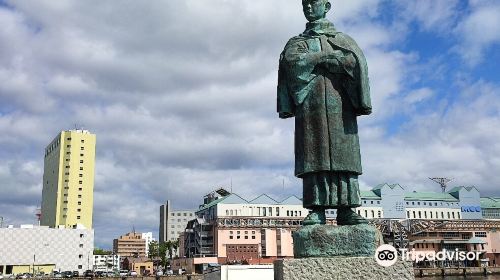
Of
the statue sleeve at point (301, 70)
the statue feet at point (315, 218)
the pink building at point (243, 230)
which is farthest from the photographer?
the pink building at point (243, 230)

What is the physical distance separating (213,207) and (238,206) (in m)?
5.40

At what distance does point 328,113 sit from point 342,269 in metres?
2.51

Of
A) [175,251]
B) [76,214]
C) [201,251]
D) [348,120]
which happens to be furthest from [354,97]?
[175,251]

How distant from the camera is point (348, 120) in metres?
8.71

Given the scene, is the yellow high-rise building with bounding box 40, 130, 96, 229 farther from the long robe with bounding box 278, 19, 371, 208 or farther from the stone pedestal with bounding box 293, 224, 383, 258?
the stone pedestal with bounding box 293, 224, 383, 258

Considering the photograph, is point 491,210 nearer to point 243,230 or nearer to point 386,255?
point 243,230

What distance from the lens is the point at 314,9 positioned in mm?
9172

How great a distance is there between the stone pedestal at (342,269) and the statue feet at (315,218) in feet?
2.42

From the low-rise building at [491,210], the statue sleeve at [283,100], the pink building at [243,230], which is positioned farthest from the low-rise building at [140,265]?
the statue sleeve at [283,100]

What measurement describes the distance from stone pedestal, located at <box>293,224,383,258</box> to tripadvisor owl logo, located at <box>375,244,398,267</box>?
0.25 meters

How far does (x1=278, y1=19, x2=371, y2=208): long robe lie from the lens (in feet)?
27.8

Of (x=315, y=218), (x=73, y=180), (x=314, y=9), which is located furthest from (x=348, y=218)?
(x=73, y=180)

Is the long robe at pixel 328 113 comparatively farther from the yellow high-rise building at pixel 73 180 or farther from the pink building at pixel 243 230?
the yellow high-rise building at pixel 73 180

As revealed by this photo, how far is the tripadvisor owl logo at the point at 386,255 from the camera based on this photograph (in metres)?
7.68
